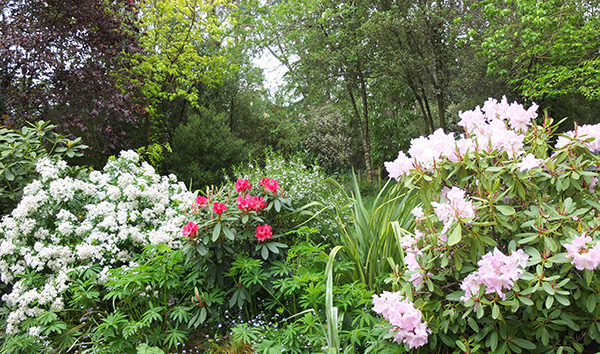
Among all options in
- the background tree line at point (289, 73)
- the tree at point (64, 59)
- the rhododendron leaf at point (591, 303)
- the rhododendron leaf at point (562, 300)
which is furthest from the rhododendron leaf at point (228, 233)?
the tree at point (64, 59)

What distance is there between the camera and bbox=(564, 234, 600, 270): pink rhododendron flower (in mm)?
1446

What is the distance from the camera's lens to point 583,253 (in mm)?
1470

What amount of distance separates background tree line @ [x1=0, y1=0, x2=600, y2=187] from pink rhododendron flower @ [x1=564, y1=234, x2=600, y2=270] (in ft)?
15.8

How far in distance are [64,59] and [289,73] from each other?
4.49m

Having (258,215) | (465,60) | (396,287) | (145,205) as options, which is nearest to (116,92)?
(145,205)

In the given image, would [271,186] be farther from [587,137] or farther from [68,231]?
[587,137]

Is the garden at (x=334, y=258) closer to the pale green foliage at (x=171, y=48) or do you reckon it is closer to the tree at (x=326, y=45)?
the pale green foliage at (x=171, y=48)

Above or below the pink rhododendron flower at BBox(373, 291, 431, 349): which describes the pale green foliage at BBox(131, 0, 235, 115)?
above

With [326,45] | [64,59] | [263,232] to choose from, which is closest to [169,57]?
[64,59]

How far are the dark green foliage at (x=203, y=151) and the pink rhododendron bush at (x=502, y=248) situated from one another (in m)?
6.06

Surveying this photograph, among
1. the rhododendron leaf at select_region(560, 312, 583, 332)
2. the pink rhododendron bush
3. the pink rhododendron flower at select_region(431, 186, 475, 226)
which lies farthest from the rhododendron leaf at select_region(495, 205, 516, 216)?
the rhododendron leaf at select_region(560, 312, 583, 332)

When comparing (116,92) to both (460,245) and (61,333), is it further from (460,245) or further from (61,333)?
(460,245)

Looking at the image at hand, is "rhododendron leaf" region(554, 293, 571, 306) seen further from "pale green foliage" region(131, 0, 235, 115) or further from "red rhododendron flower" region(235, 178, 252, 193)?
"pale green foliage" region(131, 0, 235, 115)

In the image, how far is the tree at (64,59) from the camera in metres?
5.09
